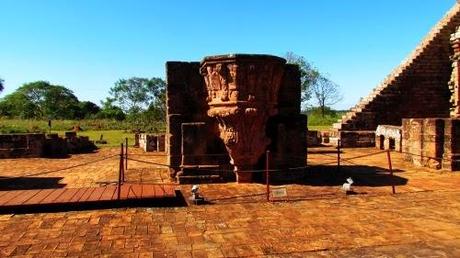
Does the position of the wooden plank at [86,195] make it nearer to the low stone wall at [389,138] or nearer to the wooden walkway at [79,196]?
the wooden walkway at [79,196]

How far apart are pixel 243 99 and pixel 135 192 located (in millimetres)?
2962

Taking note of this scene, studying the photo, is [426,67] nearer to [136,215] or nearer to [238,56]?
[238,56]

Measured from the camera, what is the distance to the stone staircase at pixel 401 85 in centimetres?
2156

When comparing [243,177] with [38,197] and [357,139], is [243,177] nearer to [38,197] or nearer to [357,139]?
[38,197]

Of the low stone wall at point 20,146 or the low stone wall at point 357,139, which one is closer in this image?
the low stone wall at point 20,146

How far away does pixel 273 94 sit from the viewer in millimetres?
9586

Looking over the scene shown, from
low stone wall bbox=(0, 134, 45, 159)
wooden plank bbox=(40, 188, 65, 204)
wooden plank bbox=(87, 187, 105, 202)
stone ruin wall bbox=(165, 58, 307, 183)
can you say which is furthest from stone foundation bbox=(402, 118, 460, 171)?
low stone wall bbox=(0, 134, 45, 159)

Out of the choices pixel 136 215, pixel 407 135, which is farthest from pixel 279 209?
pixel 407 135

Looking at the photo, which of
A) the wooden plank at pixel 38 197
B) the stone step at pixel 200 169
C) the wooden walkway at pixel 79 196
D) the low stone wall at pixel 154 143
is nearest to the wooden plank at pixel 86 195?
the wooden walkway at pixel 79 196

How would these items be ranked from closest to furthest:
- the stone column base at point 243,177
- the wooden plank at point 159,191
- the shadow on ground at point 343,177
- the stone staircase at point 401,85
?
the wooden plank at point 159,191, the shadow on ground at point 343,177, the stone column base at point 243,177, the stone staircase at point 401,85

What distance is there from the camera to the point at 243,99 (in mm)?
9172

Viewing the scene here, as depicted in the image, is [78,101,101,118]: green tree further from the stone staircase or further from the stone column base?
the stone column base

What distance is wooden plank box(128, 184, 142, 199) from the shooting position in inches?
299

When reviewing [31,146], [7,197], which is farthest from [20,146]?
[7,197]
